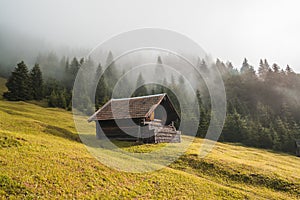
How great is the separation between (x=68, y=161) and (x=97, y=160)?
287cm

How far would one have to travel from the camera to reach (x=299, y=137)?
6794 cm

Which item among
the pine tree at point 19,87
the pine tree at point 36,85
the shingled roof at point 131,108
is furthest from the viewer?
the pine tree at point 36,85

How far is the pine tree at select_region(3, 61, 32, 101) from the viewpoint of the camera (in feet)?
232

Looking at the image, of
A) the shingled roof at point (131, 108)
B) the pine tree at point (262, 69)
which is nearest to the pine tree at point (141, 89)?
the shingled roof at point (131, 108)

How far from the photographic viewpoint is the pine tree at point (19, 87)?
70812mm

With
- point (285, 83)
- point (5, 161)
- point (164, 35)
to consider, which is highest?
point (285, 83)

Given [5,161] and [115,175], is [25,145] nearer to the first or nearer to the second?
[5,161]

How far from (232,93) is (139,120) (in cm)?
9460

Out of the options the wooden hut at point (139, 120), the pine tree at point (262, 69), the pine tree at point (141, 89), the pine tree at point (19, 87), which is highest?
the pine tree at point (262, 69)

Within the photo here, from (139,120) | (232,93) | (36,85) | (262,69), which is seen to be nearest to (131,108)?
(139,120)

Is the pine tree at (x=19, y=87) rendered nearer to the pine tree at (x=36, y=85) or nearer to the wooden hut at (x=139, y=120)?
the pine tree at (x=36, y=85)

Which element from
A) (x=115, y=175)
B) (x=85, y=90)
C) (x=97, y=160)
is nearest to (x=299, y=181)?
(x=115, y=175)

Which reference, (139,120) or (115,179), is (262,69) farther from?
(115,179)

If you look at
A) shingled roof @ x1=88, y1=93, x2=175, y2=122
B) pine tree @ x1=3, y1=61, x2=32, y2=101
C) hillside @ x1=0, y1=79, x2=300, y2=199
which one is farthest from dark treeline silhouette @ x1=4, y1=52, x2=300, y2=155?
hillside @ x1=0, y1=79, x2=300, y2=199
